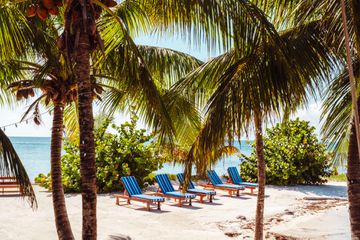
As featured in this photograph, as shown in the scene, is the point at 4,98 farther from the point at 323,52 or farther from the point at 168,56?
the point at 323,52

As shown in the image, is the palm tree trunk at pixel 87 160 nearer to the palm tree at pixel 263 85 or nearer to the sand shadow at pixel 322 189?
the palm tree at pixel 263 85

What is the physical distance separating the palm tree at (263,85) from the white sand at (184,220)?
386 cm

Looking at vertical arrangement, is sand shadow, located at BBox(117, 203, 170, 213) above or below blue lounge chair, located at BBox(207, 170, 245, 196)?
below

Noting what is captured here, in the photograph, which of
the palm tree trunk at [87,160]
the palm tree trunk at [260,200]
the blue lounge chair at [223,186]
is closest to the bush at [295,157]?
the blue lounge chair at [223,186]

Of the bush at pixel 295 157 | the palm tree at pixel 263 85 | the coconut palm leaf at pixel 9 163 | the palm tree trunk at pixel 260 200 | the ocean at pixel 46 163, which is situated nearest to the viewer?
the coconut palm leaf at pixel 9 163

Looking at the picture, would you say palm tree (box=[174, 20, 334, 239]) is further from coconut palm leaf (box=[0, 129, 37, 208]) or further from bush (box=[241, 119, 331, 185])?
bush (box=[241, 119, 331, 185])

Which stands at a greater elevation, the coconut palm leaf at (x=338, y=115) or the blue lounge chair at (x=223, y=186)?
the coconut palm leaf at (x=338, y=115)

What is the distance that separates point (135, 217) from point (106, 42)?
5137 mm

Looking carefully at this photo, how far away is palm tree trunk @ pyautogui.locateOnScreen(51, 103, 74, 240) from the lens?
237 inches

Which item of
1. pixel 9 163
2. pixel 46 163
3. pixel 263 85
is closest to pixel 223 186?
pixel 263 85

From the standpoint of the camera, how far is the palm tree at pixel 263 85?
175 inches

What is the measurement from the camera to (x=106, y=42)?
6.25m

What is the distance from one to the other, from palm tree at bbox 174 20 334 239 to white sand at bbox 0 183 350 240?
12.7ft

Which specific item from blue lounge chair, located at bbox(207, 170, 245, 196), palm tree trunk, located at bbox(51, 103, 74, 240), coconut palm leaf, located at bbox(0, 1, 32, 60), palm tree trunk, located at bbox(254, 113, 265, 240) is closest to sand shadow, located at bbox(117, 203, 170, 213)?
blue lounge chair, located at bbox(207, 170, 245, 196)
